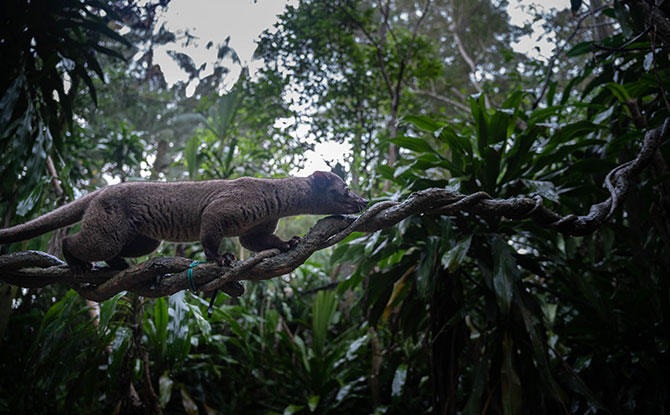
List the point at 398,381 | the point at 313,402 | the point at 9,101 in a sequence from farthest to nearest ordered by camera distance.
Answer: the point at 313,402, the point at 398,381, the point at 9,101

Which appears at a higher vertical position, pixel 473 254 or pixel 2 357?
pixel 473 254

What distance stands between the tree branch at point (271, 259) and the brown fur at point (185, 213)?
4.7 inches

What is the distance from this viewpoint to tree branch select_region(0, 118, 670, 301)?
1410mm

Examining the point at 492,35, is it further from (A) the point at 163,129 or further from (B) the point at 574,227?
(B) the point at 574,227

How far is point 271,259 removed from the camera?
142cm

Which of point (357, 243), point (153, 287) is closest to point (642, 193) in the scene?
point (357, 243)

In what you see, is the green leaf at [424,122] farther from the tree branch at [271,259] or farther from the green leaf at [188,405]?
the green leaf at [188,405]

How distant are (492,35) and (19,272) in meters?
11.0

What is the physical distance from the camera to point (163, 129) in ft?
31.4

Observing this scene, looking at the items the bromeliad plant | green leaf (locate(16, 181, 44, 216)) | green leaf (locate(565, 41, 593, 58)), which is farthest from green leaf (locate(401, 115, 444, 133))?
green leaf (locate(16, 181, 44, 216))

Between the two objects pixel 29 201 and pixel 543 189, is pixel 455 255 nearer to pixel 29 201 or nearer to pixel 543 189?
pixel 543 189

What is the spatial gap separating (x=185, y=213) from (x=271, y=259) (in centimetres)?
70

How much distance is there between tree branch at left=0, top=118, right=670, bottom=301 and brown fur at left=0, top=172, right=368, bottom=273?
4.7 inches


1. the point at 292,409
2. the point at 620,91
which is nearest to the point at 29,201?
the point at 292,409
